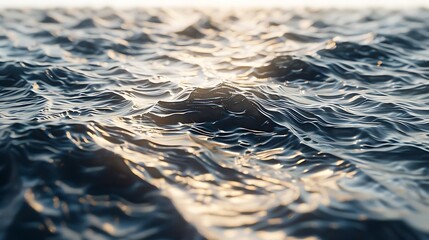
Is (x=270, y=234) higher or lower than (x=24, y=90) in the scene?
lower

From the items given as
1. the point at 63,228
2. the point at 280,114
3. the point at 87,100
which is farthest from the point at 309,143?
the point at 87,100

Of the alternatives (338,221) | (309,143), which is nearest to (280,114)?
(309,143)

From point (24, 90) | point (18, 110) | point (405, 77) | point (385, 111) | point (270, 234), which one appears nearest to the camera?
point (270, 234)

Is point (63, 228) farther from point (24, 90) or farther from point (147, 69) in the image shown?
point (147, 69)

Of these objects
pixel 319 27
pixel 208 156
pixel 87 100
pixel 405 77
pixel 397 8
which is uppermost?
pixel 397 8

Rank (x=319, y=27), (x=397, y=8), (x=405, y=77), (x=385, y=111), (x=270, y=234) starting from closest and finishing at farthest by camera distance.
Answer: (x=270, y=234) → (x=385, y=111) → (x=405, y=77) → (x=319, y=27) → (x=397, y=8)

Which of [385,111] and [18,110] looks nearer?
[18,110]

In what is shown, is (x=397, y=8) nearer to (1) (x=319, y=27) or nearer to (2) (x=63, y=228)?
(1) (x=319, y=27)
